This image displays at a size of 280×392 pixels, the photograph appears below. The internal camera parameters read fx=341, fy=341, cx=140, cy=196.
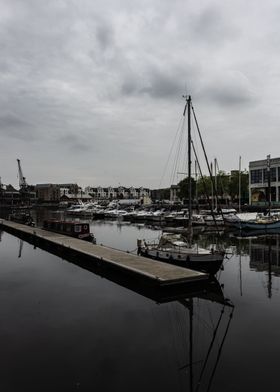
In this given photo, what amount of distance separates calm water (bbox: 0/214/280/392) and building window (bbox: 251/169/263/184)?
334 feet

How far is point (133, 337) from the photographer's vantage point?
51.4ft

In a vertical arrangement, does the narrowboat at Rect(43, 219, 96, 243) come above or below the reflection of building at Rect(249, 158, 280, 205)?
below

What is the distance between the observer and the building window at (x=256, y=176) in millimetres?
122500

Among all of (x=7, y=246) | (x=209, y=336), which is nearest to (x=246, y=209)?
(x=7, y=246)

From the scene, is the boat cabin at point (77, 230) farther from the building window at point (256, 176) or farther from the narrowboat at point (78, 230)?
the building window at point (256, 176)

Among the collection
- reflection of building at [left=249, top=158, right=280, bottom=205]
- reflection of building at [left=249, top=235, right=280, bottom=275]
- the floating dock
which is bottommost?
reflection of building at [left=249, top=235, right=280, bottom=275]

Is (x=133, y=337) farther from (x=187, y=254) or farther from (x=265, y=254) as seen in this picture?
(x=265, y=254)

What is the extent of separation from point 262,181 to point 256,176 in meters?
3.49

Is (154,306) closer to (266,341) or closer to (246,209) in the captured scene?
(266,341)

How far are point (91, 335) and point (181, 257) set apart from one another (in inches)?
519

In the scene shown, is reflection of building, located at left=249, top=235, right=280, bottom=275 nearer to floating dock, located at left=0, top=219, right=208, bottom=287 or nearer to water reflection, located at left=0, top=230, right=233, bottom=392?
water reflection, located at left=0, top=230, right=233, bottom=392

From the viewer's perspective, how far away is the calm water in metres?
12.0

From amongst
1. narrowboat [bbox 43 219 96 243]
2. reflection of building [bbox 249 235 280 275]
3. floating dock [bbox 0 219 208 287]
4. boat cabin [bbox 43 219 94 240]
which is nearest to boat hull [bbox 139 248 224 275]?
floating dock [bbox 0 219 208 287]

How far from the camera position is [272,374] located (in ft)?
40.7
